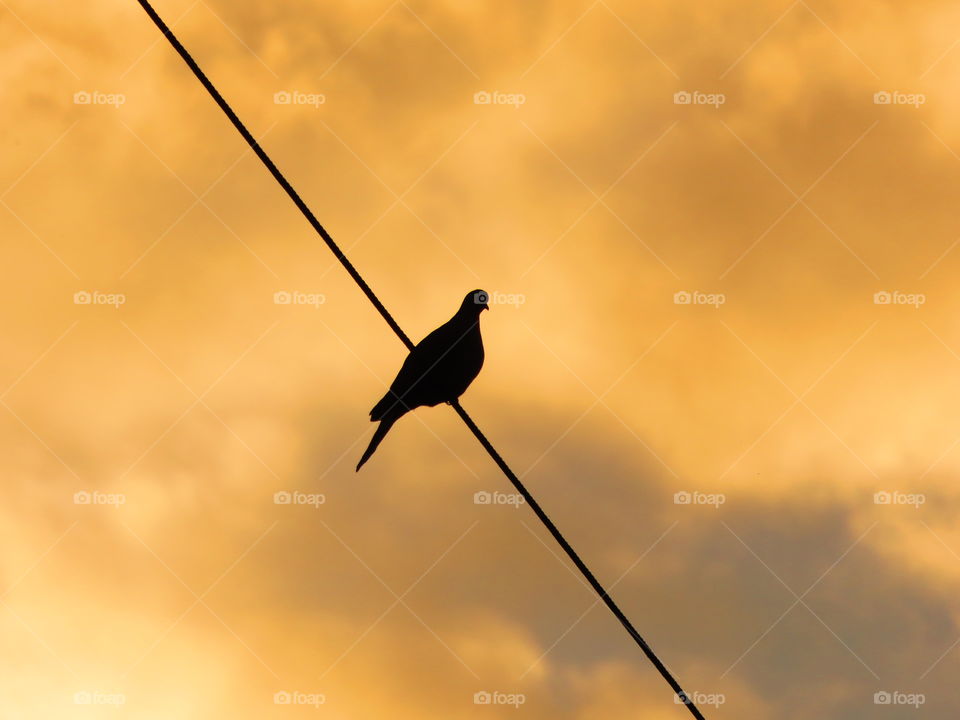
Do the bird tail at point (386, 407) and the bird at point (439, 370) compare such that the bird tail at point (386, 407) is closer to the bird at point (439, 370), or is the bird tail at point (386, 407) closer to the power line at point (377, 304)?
the bird at point (439, 370)

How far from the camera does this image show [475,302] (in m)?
8.80

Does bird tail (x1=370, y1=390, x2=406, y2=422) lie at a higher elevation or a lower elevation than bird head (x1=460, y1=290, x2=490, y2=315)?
lower

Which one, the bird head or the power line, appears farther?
the bird head

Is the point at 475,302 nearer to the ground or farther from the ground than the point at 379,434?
farther from the ground

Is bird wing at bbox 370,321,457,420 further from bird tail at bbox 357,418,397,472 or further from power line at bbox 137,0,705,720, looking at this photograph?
power line at bbox 137,0,705,720

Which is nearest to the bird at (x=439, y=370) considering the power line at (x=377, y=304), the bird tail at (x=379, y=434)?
the bird tail at (x=379, y=434)

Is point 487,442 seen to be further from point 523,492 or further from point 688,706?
point 688,706

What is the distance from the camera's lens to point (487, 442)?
A: 18.1ft

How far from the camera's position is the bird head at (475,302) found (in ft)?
28.8

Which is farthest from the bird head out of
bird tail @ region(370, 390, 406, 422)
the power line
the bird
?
the power line

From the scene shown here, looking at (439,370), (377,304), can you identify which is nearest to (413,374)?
(439,370)

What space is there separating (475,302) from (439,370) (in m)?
0.64

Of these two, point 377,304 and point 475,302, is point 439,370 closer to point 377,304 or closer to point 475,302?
point 475,302

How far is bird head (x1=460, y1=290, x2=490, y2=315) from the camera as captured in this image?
8766 mm
